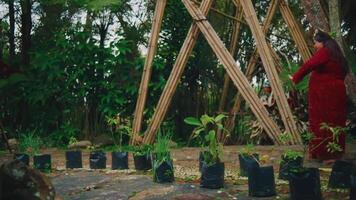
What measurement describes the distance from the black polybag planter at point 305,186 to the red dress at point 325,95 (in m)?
1.13

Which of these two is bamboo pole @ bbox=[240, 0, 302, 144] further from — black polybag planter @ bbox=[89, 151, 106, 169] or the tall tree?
the tall tree

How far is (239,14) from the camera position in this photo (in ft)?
30.1

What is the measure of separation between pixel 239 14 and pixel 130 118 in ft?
9.73

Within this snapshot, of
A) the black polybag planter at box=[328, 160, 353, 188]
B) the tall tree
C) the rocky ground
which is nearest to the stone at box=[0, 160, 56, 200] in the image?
the rocky ground

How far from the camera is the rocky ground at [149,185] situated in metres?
4.41

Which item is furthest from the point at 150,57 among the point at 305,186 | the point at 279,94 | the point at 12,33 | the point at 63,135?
the point at 305,186

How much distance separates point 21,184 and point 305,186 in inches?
86.0

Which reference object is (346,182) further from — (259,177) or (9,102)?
(9,102)

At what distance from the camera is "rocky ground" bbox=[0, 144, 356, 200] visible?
441 cm

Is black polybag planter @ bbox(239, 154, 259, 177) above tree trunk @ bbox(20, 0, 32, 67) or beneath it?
beneath

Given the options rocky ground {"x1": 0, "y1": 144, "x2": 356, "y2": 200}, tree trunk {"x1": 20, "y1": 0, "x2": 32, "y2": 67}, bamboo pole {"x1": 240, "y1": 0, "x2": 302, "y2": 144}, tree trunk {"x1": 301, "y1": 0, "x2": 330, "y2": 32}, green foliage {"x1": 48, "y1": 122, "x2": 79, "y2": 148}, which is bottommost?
rocky ground {"x1": 0, "y1": 144, "x2": 356, "y2": 200}

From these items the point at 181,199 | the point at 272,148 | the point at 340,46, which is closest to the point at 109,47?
the point at 272,148

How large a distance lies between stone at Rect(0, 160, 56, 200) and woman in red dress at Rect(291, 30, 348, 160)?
107 inches

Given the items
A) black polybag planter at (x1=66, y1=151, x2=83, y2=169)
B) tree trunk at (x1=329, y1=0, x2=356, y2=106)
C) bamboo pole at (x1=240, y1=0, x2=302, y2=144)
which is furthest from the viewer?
bamboo pole at (x1=240, y1=0, x2=302, y2=144)
